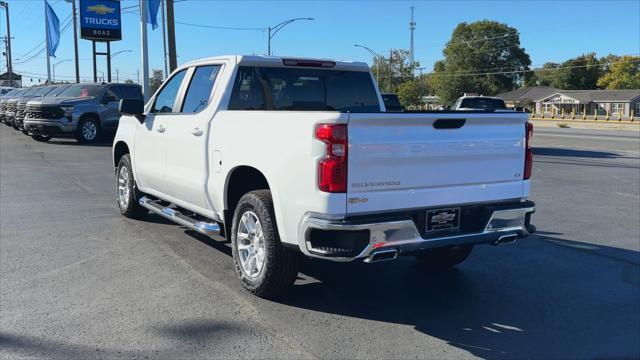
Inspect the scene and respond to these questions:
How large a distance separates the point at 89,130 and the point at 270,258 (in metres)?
16.8

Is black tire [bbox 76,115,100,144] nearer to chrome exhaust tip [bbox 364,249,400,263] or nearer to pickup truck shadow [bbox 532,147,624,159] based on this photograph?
pickup truck shadow [bbox 532,147,624,159]

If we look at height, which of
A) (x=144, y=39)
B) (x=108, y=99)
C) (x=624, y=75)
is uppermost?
(x=624, y=75)

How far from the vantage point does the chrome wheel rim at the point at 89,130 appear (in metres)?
19.6

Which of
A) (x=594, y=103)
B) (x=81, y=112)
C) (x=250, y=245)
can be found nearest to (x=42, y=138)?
(x=81, y=112)

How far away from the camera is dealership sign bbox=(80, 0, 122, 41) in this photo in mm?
31062

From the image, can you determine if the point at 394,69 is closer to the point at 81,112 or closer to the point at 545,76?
the point at 545,76

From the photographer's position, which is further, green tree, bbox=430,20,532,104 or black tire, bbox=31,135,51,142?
green tree, bbox=430,20,532,104

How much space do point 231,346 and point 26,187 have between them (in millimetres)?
8145

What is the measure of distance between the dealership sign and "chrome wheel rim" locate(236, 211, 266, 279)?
2942 centimetres

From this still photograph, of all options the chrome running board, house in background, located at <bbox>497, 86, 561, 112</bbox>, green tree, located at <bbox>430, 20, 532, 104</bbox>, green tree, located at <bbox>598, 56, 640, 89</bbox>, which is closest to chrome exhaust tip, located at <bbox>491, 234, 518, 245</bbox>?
the chrome running board

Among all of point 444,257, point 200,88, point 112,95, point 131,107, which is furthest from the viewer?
point 112,95

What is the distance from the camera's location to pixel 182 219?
19.9 feet

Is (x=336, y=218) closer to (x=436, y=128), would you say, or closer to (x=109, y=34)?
(x=436, y=128)

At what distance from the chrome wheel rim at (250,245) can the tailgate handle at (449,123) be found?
5.29 ft
